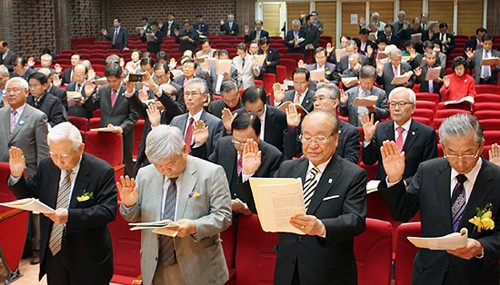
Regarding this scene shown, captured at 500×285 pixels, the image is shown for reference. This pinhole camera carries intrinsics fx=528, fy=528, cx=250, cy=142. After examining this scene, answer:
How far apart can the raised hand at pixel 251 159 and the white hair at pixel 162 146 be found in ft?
1.37

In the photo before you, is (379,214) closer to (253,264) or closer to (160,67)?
(253,264)

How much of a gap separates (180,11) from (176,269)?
1727 centimetres

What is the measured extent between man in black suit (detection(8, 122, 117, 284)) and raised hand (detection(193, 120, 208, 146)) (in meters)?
1.39

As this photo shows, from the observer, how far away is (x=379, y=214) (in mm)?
3879

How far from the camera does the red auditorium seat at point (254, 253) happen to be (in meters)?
3.38

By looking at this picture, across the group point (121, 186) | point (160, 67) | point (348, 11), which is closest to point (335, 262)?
point (121, 186)

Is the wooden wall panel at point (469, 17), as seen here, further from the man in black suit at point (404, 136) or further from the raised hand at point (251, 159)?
the raised hand at point (251, 159)

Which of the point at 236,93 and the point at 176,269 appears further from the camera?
the point at 236,93

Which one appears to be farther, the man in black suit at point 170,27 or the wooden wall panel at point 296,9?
the wooden wall panel at point 296,9

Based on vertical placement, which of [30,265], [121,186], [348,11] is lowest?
[30,265]

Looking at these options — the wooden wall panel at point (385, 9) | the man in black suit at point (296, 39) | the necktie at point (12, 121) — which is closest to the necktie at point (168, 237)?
the necktie at point (12, 121)

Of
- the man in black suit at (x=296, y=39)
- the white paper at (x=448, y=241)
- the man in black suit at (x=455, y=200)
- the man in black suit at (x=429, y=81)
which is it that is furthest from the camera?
the man in black suit at (x=296, y=39)

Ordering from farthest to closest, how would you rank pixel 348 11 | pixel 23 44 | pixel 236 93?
1. pixel 348 11
2. pixel 23 44
3. pixel 236 93

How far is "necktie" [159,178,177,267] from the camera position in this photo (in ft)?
9.53
